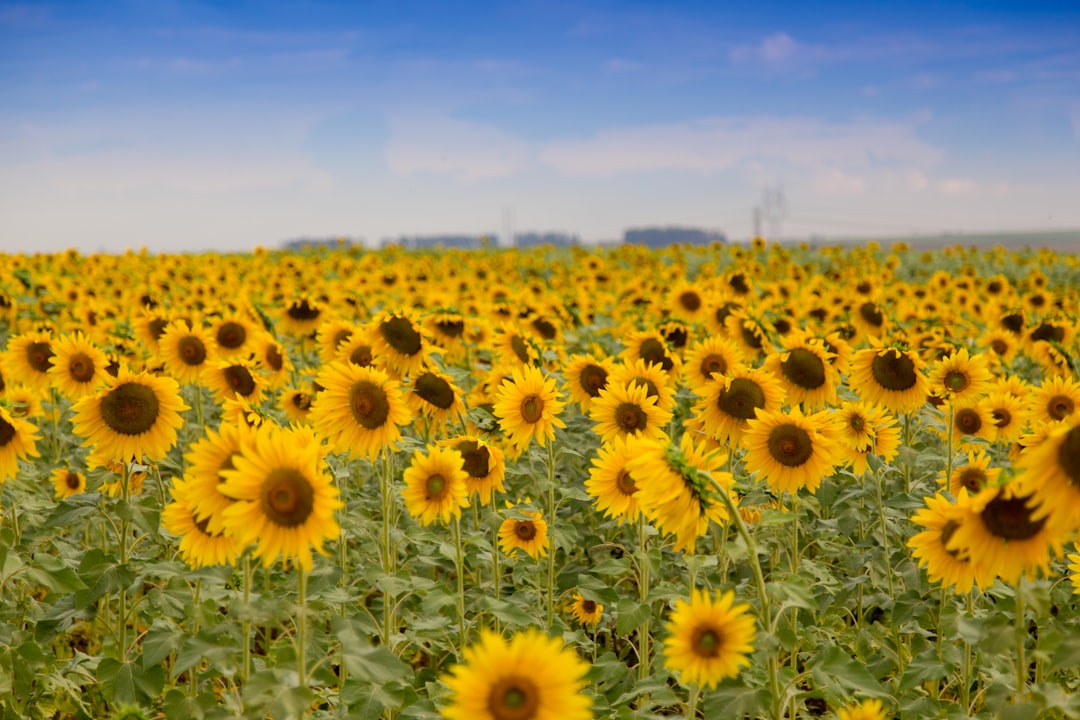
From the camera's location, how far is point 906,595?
3.86m

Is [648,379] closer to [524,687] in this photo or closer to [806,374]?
[806,374]

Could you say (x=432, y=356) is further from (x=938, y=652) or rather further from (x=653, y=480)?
(x=938, y=652)

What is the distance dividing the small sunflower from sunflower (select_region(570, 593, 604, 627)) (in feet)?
11.0

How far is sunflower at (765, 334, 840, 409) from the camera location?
5129 millimetres

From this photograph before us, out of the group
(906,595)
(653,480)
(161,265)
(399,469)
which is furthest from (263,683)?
(161,265)

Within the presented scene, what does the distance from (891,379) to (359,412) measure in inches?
128

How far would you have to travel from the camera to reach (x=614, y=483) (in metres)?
3.63

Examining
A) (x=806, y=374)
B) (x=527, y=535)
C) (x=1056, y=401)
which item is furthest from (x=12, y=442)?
(x=1056, y=401)

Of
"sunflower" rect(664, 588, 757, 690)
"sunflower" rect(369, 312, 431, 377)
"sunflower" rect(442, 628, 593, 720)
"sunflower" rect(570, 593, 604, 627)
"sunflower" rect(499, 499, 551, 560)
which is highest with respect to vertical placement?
"sunflower" rect(369, 312, 431, 377)

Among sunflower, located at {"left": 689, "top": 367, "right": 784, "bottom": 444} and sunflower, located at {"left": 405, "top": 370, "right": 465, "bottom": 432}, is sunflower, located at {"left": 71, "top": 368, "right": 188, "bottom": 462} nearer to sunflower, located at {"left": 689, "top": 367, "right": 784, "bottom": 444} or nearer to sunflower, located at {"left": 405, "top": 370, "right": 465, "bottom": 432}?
sunflower, located at {"left": 405, "top": 370, "right": 465, "bottom": 432}

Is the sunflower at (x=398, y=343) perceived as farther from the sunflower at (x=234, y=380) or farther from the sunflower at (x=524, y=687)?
the sunflower at (x=524, y=687)

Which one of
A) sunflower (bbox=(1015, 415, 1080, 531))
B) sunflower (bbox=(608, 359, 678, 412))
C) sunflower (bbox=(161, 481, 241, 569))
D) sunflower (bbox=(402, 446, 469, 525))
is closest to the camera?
sunflower (bbox=(1015, 415, 1080, 531))

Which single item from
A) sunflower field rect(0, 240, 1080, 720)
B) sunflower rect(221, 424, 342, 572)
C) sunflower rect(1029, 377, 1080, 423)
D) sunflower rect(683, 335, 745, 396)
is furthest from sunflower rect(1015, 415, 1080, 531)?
sunflower rect(683, 335, 745, 396)

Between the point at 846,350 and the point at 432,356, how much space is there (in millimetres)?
3348
